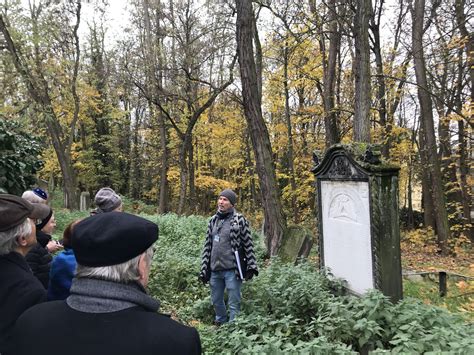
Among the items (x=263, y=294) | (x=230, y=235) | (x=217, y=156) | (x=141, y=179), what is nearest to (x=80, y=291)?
(x=230, y=235)

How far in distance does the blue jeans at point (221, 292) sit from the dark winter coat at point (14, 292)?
121 inches

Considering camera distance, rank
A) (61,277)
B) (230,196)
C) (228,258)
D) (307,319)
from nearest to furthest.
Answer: (61,277) < (307,319) < (228,258) < (230,196)

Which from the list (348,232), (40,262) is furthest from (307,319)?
(40,262)

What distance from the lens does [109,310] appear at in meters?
1.37

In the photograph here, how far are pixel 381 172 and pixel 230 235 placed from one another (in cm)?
209

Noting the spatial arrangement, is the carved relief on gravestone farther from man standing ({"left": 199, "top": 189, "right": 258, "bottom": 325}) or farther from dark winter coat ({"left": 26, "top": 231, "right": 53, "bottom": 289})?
→ dark winter coat ({"left": 26, "top": 231, "right": 53, "bottom": 289})

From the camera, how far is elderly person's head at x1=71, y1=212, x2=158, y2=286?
4.67 ft

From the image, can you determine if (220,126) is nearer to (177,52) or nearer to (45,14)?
(177,52)

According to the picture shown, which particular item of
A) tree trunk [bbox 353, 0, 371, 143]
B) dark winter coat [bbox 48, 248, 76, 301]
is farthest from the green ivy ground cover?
tree trunk [bbox 353, 0, 371, 143]

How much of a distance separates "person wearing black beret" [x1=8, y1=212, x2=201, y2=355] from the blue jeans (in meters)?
3.64

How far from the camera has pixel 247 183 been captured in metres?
27.6

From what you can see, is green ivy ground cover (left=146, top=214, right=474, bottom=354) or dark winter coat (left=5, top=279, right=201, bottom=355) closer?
dark winter coat (left=5, top=279, right=201, bottom=355)

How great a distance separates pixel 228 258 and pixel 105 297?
367 centimetres

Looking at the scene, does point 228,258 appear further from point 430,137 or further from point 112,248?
point 430,137
